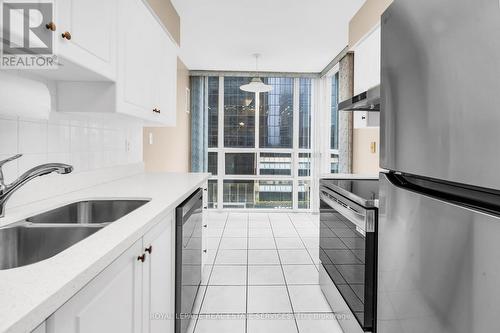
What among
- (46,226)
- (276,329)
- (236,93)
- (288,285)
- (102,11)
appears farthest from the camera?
(236,93)

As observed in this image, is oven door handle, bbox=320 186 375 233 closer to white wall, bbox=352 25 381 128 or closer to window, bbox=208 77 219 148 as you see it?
white wall, bbox=352 25 381 128

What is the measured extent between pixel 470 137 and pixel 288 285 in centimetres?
222

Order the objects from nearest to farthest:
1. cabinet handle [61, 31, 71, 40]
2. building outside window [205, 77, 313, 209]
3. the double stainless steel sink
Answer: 1. the double stainless steel sink
2. cabinet handle [61, 31, 71, 40]
3. building outside window [205, 77, 313, 209]

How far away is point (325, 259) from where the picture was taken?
2174 mm

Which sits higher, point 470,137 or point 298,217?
point 470,137

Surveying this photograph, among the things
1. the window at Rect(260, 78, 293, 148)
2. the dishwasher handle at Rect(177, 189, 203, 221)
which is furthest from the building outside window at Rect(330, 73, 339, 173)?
the dishwasher handle at Rect(177, 189, 203, 221)

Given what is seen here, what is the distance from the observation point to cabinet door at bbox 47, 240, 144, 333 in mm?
Answer: 640

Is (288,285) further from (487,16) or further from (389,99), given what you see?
(487,16)

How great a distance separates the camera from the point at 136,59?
1874 millimetres

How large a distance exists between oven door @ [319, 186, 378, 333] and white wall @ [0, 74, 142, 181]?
151cm

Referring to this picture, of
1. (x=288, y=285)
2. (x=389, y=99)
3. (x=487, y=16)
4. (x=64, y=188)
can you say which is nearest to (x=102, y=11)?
(x=64, y=188)

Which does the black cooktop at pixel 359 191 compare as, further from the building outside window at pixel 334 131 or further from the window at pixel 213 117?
the window at pixel 213 117

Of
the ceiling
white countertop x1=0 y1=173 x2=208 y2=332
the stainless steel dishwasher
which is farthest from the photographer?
the ceiling

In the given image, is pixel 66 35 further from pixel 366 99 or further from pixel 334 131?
pixel 334 131
